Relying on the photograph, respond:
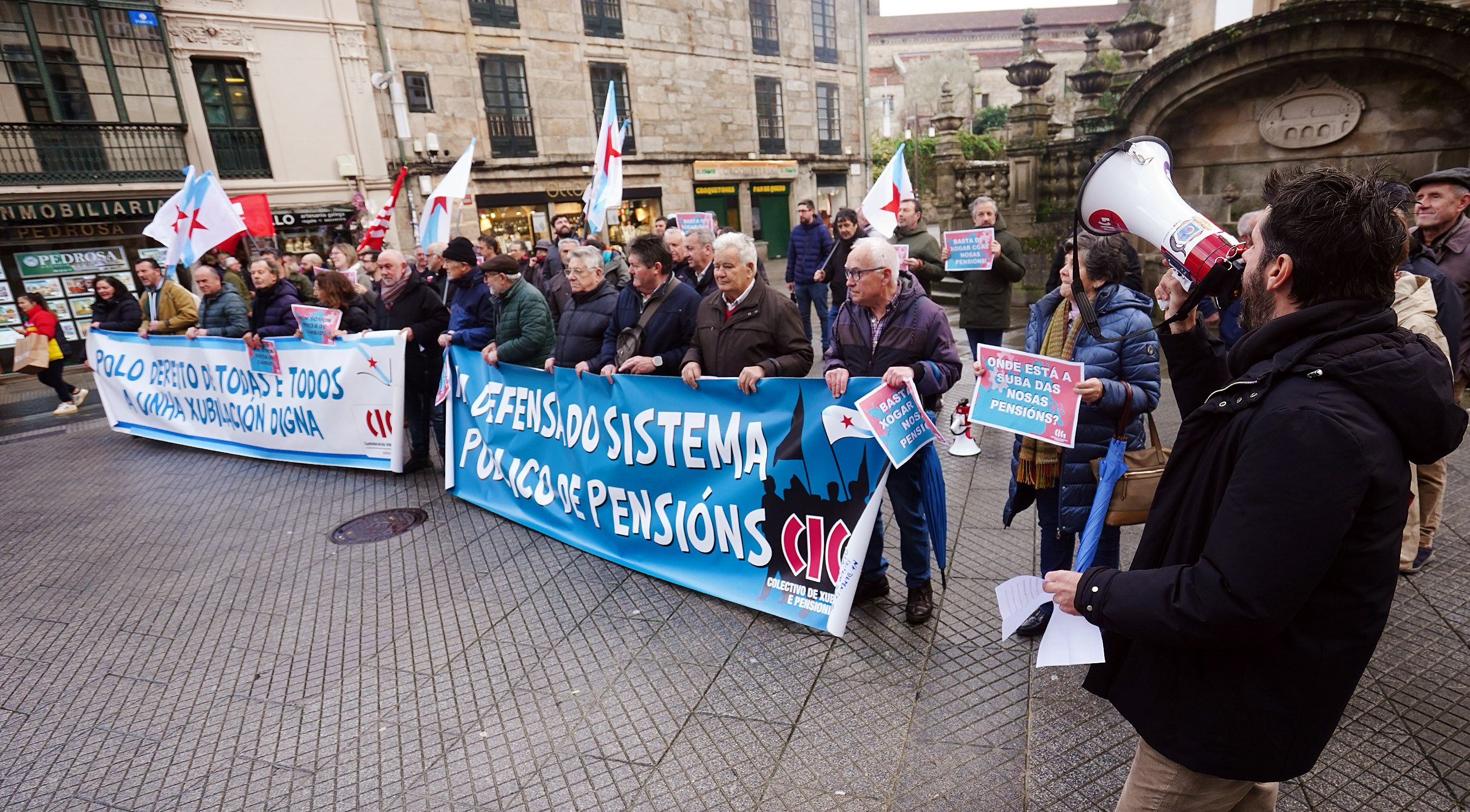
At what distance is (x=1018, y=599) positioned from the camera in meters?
2.24

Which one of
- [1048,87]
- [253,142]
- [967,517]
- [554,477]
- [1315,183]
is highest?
[1048,87]

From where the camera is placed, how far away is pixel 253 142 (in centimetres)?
1677

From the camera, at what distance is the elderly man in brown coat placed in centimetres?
392

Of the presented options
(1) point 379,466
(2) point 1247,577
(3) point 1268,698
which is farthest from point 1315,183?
(1) point 379,466

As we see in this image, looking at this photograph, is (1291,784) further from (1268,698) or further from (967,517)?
(967,517)

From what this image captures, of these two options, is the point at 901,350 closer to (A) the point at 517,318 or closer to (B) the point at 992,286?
(A) the point at 517,318

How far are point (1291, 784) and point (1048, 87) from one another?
2271 inches

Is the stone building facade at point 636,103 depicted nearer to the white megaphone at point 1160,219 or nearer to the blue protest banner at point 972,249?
the blue protest banner at point 972,249

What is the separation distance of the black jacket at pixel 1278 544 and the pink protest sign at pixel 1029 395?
1.27 meters

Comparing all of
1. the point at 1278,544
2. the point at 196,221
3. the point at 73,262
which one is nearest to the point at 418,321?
the point at 196,221

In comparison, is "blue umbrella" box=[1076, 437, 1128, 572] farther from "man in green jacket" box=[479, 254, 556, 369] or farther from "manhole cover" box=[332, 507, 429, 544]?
"manhole cover" box=[332, 507, 429, 544]

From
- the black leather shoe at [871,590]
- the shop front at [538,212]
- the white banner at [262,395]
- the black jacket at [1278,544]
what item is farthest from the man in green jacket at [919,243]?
the shop front at [538,212]

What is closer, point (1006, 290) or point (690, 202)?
point (1006, 290)

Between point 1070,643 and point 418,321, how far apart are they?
5724mm
